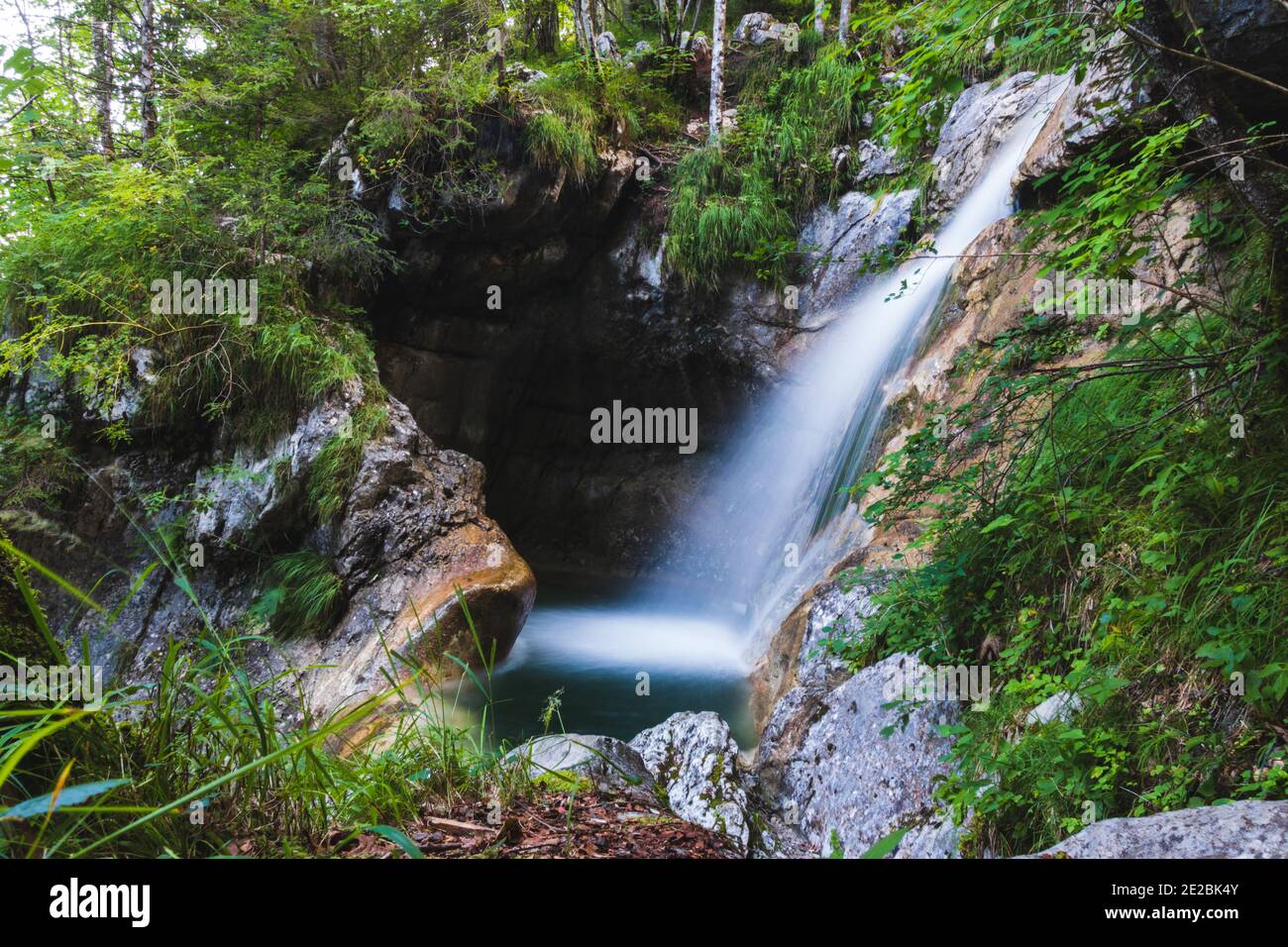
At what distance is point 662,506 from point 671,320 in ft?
10.4

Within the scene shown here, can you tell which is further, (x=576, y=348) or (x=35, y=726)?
(x=576, y=348)

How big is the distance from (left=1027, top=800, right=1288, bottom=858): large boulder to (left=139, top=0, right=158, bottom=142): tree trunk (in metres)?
9.83

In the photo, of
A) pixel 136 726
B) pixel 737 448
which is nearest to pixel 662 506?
pixel 737 448

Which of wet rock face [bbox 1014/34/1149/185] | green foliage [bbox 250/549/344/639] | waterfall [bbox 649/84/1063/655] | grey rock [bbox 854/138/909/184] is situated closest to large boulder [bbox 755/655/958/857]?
waterfall [bbox 649/84/1063/655]

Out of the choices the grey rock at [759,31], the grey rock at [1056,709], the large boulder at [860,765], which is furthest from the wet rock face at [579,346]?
the grey rock at [1056,709]

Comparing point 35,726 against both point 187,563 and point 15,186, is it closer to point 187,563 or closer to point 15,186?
point 187,563

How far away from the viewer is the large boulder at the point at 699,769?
3.68 metres

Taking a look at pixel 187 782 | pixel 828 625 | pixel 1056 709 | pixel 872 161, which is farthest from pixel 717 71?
pixel 187 782

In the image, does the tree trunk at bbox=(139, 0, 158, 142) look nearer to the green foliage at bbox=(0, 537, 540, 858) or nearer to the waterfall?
the waterfall

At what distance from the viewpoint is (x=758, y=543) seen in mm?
9836

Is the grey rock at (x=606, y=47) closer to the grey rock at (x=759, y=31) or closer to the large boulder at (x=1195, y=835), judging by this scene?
the grey rock at (x=759, y=31)

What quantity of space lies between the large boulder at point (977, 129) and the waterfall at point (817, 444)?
0.57ft

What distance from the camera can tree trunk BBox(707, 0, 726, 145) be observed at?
9328 millimetres

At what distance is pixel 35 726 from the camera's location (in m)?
1.27
